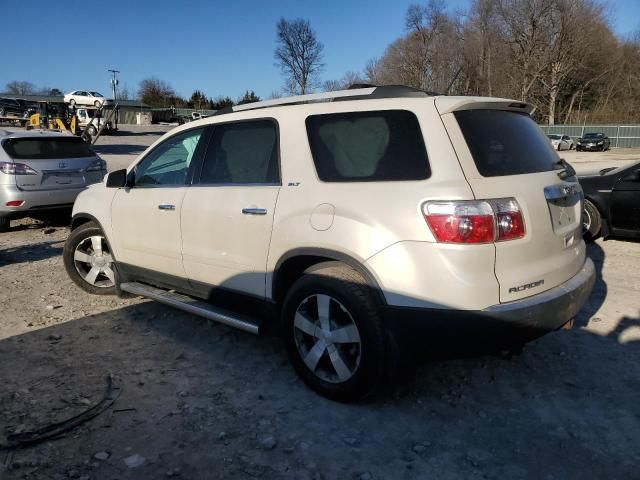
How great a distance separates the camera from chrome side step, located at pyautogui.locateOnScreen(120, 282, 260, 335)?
3635 mm

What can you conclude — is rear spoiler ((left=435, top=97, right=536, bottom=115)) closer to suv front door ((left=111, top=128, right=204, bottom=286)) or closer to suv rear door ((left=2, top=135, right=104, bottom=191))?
suv front door ((left=111, top=128, right=204, bottom=286))

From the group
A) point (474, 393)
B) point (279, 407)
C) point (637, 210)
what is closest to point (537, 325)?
point (474, 393)

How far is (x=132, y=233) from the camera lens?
15.1ft

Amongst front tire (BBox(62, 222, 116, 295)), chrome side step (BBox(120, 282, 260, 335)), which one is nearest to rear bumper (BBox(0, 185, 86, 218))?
front tire (BBox(62, 222, 116, 295))

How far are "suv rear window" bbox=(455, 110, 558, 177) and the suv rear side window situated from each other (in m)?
0.30

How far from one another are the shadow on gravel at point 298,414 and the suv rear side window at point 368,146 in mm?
1459

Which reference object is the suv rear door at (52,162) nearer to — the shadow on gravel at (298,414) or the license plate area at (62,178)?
the license plate area at (62,178)

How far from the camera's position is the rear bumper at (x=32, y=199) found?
7.78m

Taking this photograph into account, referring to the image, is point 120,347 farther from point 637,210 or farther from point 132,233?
point 637,210

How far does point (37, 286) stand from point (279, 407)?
386cm

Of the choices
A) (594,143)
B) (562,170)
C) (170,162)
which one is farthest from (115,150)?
(594,143)

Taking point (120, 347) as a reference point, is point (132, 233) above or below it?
above

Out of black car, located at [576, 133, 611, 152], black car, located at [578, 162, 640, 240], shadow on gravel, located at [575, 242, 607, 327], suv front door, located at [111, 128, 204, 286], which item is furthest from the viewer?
black car, located at [576, 133, 611, 152]

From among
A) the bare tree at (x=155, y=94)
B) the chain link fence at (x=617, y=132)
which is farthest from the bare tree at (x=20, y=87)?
the chain link fence at (x=617, y=132)
